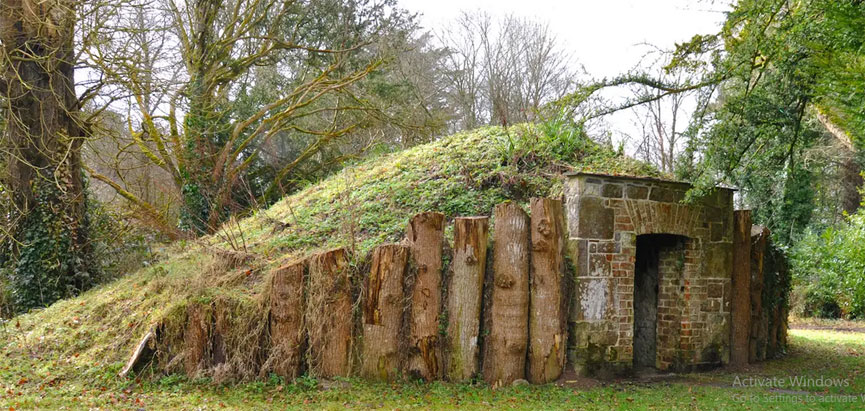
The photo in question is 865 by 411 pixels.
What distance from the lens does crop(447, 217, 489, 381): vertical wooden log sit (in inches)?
280

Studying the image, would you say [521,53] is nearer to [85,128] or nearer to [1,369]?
[85,128]

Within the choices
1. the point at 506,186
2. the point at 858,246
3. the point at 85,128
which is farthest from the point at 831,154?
the point at 85,128

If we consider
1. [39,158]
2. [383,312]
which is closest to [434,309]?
[383,312]

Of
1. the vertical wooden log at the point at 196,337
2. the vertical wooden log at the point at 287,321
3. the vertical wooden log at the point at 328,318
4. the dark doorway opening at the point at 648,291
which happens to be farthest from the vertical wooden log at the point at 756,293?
the vertical wooden log at the point at 196,337

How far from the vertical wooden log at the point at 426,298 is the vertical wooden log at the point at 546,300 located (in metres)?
→ 1.06

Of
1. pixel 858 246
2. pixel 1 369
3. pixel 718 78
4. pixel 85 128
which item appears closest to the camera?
pixel 718 78

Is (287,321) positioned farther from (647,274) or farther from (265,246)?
(647,274)

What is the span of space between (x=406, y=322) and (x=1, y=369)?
15.1ft

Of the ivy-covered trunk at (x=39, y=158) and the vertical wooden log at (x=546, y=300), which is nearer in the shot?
the vertical wooden log at (x=546, y=300)

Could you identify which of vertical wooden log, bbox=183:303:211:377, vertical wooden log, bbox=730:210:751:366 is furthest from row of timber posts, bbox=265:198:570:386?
vertical wooden log, bbox=730:210:751:366

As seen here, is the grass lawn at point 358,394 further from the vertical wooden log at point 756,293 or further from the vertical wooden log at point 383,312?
the vertical wooden log at point 756,293

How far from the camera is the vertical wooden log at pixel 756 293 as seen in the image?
30.0 ft

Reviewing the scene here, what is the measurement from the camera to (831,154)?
680 inches

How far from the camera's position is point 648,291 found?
29.7ft
